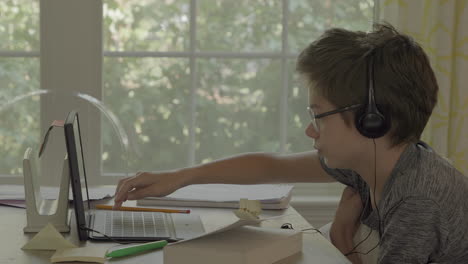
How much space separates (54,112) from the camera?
239 centimetres

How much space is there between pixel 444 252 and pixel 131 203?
0.76m

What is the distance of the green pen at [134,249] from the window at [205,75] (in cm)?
129

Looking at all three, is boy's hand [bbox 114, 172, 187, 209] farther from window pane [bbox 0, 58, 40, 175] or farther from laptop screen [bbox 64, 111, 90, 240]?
window pane [bbox 0, 58, 40, 175]

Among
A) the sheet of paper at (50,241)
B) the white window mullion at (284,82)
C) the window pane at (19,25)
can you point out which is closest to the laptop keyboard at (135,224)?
the sheet of paper at (50,241)

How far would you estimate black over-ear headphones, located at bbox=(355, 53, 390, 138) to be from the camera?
1252mm

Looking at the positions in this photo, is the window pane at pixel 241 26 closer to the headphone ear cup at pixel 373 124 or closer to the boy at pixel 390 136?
the boy at pixel 390 136

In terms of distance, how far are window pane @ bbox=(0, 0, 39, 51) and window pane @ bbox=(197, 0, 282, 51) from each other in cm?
57

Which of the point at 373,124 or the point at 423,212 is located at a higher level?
the point at 373,124

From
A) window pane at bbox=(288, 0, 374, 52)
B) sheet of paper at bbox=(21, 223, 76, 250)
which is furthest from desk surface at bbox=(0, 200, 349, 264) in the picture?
window pane at bbox=(288, 0, 374, 52)

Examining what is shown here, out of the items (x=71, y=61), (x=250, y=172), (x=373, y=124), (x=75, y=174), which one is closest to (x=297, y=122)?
(x=71, y=61)

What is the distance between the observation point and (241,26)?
2.55 m

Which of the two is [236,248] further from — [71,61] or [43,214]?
[71,61]

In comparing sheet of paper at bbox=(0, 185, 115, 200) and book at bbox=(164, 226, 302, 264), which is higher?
book at bbox=(164, 226, 302, 264)

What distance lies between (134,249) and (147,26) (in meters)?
1.48
